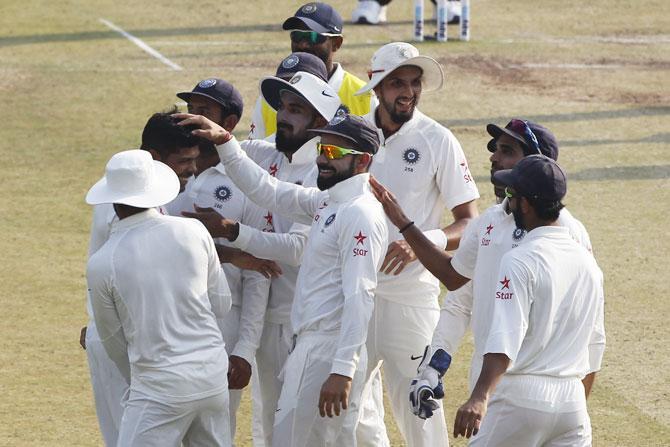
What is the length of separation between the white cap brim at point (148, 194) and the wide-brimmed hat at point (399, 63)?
6.12 ft

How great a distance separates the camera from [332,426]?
6.95 meters

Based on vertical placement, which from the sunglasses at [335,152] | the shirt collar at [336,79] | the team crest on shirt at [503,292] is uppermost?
the sunglasses at [335,152]

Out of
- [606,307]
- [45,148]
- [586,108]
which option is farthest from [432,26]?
[606,307]

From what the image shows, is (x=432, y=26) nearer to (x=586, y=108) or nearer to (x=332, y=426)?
(x=586, y=108)

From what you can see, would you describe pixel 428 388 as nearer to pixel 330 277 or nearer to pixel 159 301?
pixel 330 277

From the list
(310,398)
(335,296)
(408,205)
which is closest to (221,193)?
(408,205)

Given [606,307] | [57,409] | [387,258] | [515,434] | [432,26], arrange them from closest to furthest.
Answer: [515,434] → [387,258] → [57,409] → [606,307] → [432,26]

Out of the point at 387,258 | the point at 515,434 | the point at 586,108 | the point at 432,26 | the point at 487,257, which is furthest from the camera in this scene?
the point at 432,26

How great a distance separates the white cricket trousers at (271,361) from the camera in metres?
7.86

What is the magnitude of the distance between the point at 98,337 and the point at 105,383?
0.91ft

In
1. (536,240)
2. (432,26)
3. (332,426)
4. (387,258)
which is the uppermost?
(536,240)

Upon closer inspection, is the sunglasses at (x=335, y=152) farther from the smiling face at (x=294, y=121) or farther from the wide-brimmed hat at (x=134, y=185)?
the wide-brimmed hat at (x=134, y=185)

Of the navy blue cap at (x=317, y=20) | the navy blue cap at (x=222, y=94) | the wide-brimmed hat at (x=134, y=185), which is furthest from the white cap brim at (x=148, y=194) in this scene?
the navy blue cap at (x=317, y=20)

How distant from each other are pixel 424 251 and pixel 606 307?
4.43 meters
